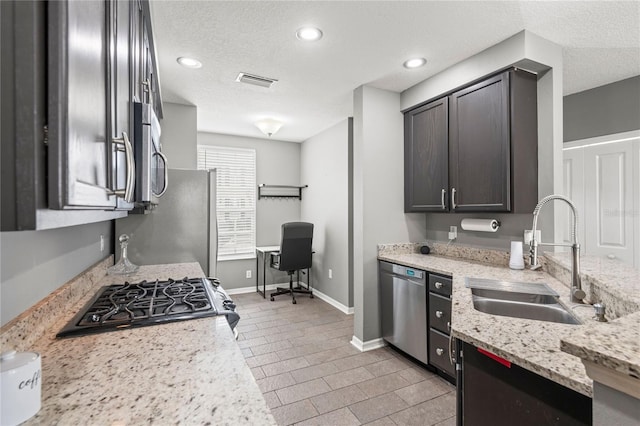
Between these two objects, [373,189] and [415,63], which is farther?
[373,189]

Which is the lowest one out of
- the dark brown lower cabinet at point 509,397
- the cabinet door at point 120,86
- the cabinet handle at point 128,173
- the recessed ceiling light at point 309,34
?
the dark brown lower cabinet at point 509,397

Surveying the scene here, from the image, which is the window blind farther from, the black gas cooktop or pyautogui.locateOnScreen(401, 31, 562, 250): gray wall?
pyautogui.locateOnScreen(401, 31, 562, 250): gray wall

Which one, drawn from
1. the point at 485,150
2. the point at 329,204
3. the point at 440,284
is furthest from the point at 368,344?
the point at 329,204

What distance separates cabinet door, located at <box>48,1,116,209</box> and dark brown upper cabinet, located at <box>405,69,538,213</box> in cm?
246

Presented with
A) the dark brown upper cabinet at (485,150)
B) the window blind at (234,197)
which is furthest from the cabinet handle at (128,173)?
the window blind at (234,197)

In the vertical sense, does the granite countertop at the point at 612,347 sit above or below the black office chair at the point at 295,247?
above

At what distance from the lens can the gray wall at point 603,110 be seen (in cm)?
281

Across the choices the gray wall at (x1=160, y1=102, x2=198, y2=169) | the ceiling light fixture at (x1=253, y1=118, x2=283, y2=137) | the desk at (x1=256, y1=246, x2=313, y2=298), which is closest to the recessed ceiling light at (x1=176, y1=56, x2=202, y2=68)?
the gray wall at (x1=160, y1=102, x2=198, y2=169)

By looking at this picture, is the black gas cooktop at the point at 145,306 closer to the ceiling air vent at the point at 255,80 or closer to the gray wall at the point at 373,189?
the gray wall at the point at 373,189

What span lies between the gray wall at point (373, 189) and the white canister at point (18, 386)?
262 centimetres

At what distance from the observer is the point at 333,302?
4.46 meters

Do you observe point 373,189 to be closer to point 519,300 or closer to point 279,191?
point 519,300

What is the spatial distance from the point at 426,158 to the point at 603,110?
69.4 inches

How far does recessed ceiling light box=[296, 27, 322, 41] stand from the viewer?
6.93 ft
